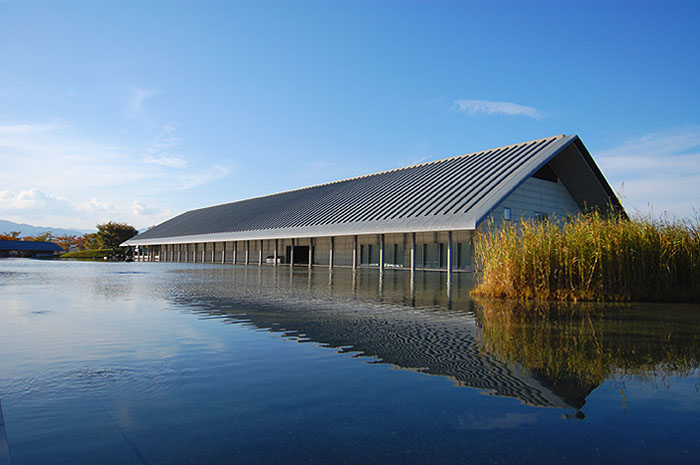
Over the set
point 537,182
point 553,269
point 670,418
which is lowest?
point 670,418

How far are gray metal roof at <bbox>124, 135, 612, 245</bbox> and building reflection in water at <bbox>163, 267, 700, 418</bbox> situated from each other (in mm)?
12480

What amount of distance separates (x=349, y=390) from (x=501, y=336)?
332cm

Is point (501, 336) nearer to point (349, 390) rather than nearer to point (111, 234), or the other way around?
point (349, 390)

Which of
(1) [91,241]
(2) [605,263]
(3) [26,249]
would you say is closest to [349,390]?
(2) [605,263]

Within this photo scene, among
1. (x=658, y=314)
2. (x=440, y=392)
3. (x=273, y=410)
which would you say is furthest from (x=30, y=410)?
(x=658, y=314)

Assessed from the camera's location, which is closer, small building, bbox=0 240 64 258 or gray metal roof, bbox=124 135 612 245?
gray metal roof, bbox=124 135 612 245

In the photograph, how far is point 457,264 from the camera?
31.0 meters

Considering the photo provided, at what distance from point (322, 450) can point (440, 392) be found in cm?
155

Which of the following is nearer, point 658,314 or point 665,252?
point 658,314

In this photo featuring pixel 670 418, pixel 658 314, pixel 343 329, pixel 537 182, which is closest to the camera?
pixel 670 418

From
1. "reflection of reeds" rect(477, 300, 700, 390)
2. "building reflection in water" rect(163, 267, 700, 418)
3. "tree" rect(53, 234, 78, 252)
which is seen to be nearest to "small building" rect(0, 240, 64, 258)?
"tree" rect(53, 234, 78, 252)

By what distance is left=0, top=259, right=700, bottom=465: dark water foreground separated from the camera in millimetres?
3152

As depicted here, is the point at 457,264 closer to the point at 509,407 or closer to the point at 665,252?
the point at 665,252

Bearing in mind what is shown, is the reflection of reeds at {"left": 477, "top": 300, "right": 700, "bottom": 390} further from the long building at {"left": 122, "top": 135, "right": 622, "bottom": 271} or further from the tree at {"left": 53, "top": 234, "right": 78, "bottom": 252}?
the tree at {"left": 53, "top": 234, "right": 78, "bottom": 252}
